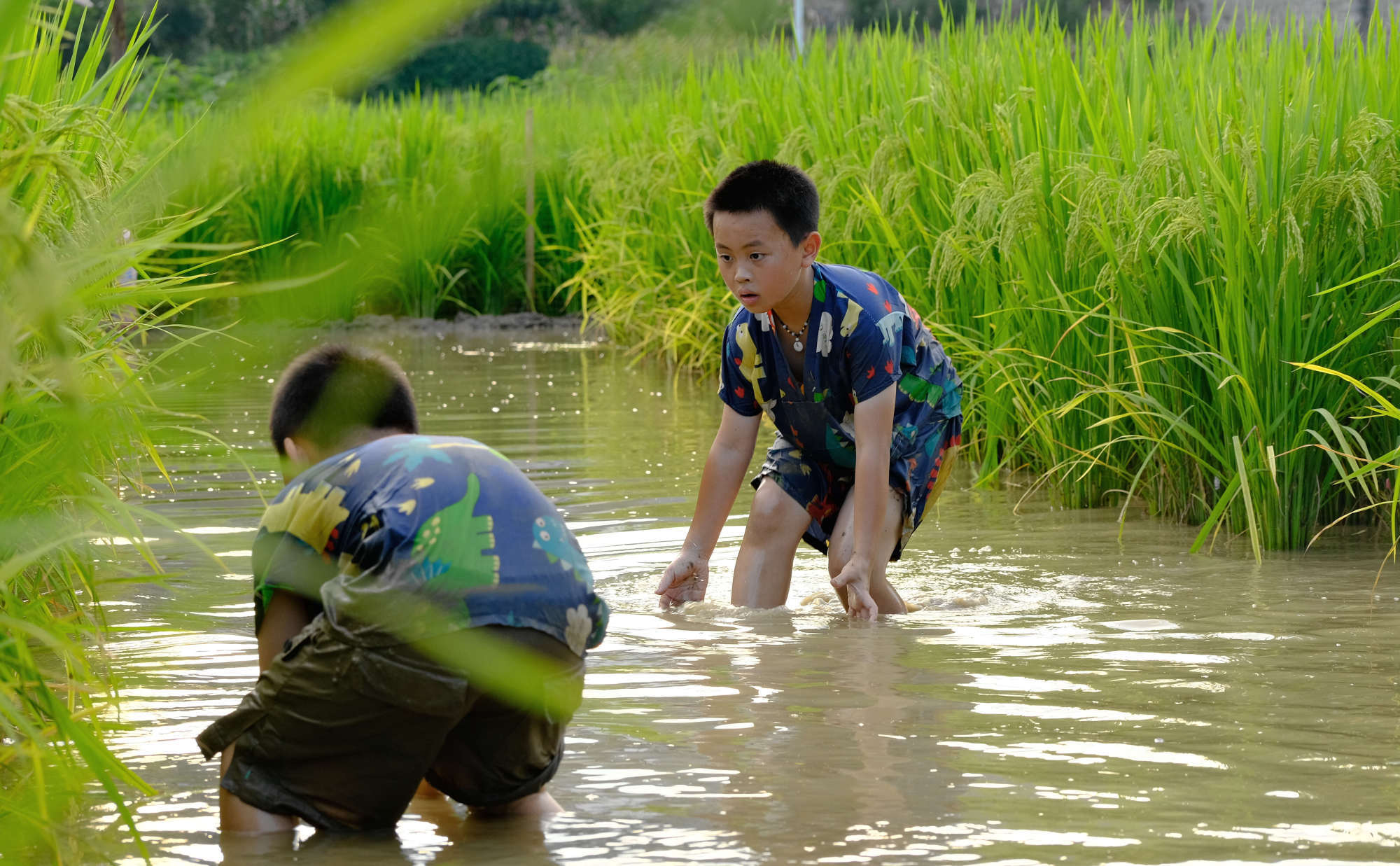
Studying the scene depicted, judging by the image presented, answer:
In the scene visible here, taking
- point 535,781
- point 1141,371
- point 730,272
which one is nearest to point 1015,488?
point 1141,371

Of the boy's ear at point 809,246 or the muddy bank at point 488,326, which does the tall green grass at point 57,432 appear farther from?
the muddy bank at point 488,326

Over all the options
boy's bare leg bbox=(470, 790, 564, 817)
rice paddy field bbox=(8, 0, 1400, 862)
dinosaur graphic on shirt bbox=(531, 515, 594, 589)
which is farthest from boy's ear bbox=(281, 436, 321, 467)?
boy's bare leg bbox=(470, 790, 564, 817)

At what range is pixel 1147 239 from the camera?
507cm

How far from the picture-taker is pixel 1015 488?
6.16 m

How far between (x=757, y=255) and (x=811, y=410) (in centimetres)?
50

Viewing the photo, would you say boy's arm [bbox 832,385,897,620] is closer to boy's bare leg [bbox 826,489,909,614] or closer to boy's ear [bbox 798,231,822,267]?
boy's bare leg [bbox 826,489,909,614]

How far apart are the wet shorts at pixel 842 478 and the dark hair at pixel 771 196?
2.26 ft

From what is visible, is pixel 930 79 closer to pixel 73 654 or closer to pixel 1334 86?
pixel 1334 86

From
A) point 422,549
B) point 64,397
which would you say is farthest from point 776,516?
point 64,397

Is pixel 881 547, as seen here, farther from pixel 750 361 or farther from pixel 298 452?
pixel 298 452

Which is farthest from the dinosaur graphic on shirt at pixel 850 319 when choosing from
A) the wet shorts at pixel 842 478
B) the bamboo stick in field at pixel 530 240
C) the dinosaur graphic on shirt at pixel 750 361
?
the bamboo stick in field at pixel 530 240

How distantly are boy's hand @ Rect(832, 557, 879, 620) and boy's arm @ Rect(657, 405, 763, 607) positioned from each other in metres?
0.39

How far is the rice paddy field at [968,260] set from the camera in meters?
0.92

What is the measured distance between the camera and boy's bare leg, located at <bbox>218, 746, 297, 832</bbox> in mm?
2559
